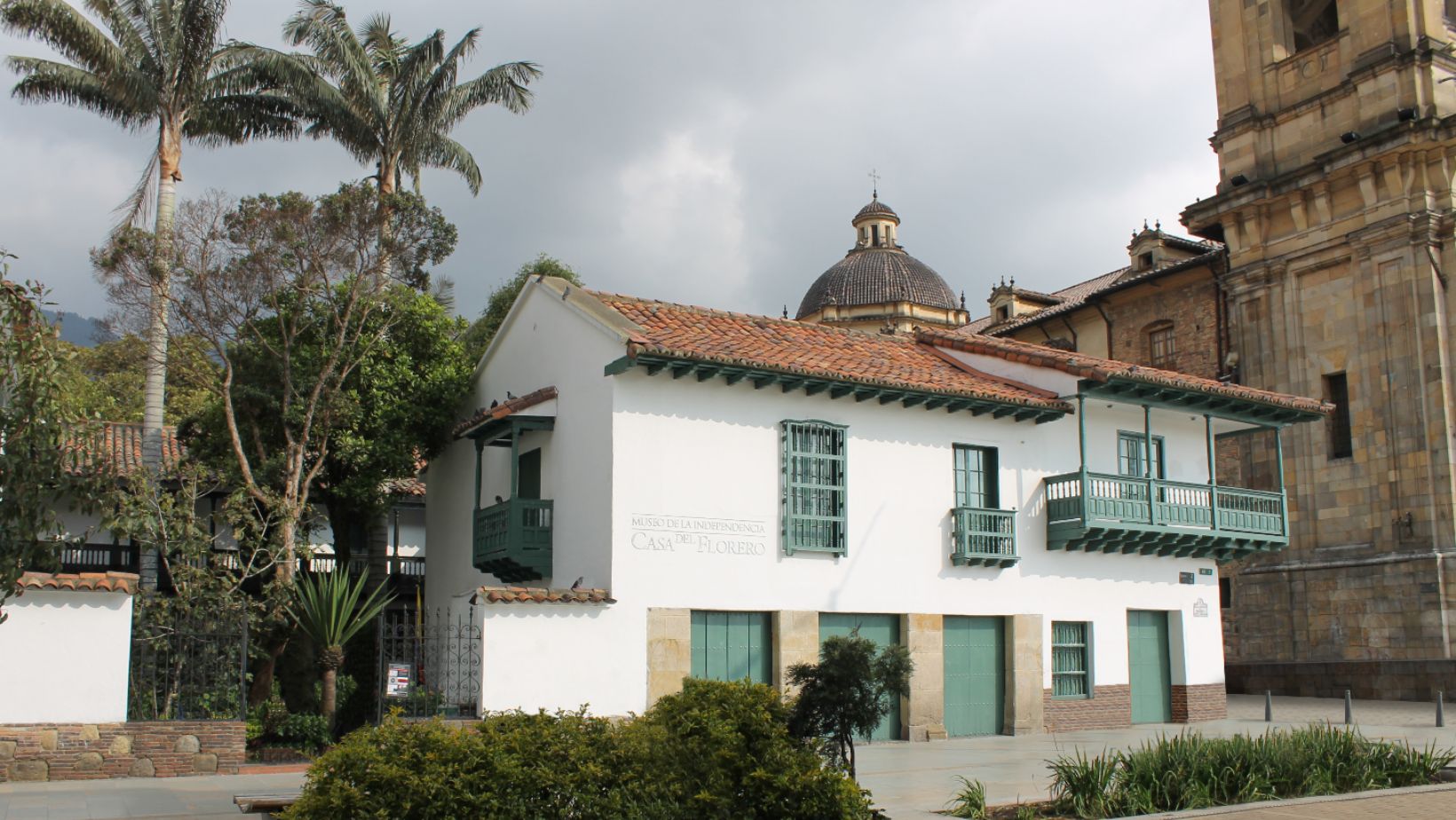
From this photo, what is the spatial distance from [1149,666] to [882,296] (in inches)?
1866

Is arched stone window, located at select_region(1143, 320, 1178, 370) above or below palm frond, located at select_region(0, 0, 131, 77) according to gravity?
below

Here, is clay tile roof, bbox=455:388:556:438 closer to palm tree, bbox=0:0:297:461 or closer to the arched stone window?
palm tree, bbox=0:0:297:461

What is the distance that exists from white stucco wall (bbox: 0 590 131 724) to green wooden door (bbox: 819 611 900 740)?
968 centimetres

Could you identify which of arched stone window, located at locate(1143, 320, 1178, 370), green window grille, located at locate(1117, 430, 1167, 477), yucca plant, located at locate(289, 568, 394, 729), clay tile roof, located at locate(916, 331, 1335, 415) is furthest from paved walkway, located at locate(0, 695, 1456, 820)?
arched stone window, located at locate(1143, 320, 1178, 370)

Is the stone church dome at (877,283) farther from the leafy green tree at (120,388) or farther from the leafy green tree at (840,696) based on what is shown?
the leafy green tree at (840,696)

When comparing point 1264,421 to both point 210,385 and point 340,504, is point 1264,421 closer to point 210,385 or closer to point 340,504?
point 340,504

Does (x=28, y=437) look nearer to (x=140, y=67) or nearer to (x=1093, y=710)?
(x=140, y=67)

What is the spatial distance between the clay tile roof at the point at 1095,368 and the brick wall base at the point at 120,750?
46.3ft

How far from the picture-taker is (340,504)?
23141 mm

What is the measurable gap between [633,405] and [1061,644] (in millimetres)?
9096

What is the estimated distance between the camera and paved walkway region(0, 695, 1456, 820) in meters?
11.7

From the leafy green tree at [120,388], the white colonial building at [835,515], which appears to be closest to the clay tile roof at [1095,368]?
the white colonial building at [835,515]

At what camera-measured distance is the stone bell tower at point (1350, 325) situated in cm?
2812

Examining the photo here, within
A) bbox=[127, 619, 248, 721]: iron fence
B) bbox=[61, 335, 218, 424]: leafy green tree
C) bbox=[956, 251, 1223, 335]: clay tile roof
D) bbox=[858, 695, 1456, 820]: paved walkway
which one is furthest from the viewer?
bbox=[956, 251, 1223, 335]: clay tile roof
